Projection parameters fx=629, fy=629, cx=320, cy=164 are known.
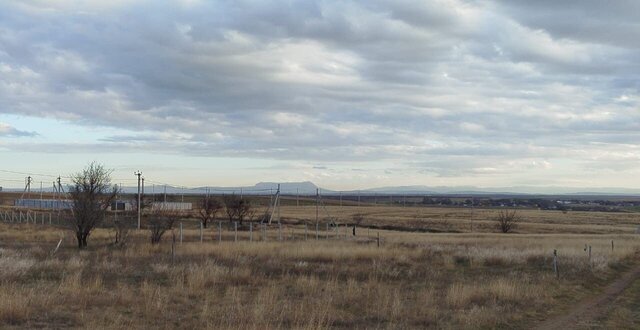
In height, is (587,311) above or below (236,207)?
below

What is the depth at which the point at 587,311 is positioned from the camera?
542 inches

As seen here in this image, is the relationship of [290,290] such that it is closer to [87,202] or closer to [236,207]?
[87,202]

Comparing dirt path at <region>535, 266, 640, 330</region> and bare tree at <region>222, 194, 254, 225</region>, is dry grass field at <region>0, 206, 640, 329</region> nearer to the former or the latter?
dirt path at <region>535, 266, 640, 330</region>

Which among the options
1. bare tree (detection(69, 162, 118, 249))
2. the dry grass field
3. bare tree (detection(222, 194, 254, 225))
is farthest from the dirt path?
bare tree (detection(222, 194, 254, 225))

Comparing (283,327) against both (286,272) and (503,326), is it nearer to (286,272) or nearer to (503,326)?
(503,326)

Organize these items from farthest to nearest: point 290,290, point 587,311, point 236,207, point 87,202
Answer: point 236,207 < point 87,202 < point 290,290 < point 587,311

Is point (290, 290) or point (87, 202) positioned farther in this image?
point (87, 202)

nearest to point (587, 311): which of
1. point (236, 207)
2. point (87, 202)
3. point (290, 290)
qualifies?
point (290, 290)

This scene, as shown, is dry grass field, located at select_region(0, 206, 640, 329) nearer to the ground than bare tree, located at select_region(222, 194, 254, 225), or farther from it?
nearer to the ground

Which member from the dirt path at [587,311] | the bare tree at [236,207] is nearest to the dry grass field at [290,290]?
the dirt path at [587,311]

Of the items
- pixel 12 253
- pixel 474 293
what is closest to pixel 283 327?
pixel 474 293

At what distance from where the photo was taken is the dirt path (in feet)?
38.6

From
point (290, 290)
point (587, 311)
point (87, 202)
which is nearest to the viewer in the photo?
point (587, 311)

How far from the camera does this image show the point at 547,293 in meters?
15.7
